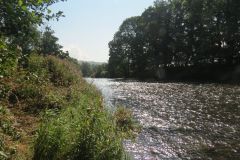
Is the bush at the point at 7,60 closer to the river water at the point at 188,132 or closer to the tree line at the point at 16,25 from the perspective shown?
the tree line at the point at 16,25

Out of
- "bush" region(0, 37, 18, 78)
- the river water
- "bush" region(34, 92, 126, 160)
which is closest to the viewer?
"bush" region(0, 37, 18, 78)

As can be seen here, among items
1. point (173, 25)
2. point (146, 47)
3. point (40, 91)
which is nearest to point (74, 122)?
point (40, 91)

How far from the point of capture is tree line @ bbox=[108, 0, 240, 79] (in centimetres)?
7394

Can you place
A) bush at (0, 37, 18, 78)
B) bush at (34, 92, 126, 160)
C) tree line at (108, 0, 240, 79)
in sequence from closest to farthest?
bush at (0, 37, 18, 78), bush at (34, 92, 126, 160), tree line at (108, 0, 240, 79)

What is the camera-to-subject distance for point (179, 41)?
90250mm

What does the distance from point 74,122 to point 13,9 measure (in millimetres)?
6603

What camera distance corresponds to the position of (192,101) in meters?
32.5

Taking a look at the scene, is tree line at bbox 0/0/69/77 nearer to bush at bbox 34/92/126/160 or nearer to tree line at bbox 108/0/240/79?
bush at bbox 34/92/126/160

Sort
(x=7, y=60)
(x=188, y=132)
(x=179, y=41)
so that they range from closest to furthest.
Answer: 1. (x=7, y=60)
2. (x=188, y=132)
3. (x=179, y=41)

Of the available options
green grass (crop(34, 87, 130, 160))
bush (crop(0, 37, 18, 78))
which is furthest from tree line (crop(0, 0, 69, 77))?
green grass (crop(34, 87, 130, 160))

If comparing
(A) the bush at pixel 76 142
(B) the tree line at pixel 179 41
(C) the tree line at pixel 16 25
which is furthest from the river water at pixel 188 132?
(B) the tree line at pixel 179 41

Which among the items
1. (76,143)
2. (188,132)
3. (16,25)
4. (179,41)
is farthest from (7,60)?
(179,41)

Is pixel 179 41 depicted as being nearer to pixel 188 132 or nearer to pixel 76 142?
pixel 188 132

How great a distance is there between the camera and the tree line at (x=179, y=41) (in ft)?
243
